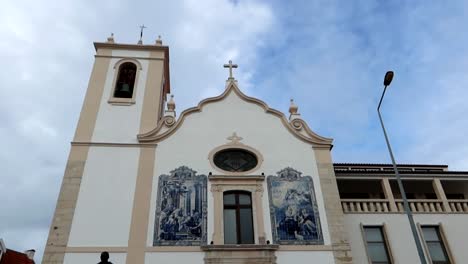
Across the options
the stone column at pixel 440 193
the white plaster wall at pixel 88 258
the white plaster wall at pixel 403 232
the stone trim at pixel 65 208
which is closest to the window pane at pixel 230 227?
the white plaster wall at pixel 88 258

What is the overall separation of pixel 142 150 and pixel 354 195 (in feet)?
36.2

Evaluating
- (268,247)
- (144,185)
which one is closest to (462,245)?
(268,247)

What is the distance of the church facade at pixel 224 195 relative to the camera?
1442 cm

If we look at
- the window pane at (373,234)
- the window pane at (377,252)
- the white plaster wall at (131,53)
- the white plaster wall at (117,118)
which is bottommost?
the window pane at (377,252)

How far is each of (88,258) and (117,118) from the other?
699 cm

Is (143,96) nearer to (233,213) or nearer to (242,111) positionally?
(242,111)

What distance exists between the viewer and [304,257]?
14.4m

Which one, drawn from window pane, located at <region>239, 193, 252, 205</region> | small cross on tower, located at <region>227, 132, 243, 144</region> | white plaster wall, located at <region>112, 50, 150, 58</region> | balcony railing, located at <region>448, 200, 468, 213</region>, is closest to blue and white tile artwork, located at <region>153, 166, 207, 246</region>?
window pane, located at <region>239, 193, 252, 205</region>

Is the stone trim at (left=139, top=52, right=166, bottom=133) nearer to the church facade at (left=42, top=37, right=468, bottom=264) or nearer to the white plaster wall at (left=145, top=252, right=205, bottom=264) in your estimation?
the church facade at (left=42, top=37, right=468, bottom=264)

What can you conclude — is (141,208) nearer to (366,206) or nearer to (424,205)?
(366,206)

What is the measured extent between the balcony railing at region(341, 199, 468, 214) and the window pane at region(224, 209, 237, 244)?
4989 millimetres

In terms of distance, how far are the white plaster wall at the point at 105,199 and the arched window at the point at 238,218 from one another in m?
3.89

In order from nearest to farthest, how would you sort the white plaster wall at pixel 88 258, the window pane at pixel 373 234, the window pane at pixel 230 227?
the white plaster wall at pixel 88 258 → the window pane at pixel 230 227 → the window pane at pixel 373 234

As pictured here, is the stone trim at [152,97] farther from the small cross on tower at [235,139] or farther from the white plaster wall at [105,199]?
the small cross on tower at [235,139]
